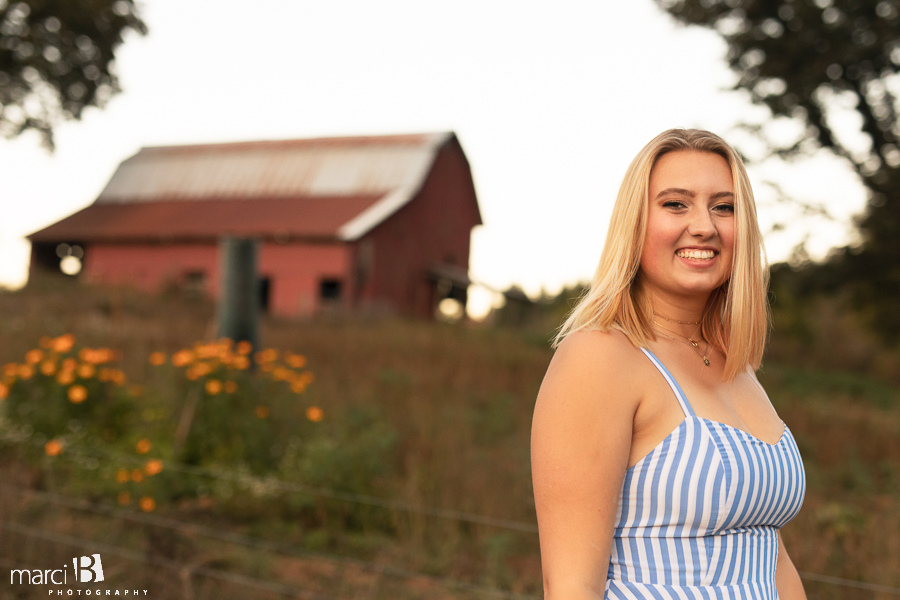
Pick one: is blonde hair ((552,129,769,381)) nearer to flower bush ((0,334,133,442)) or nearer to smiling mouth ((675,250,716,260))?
smiling mouth ((675,250,716,260))

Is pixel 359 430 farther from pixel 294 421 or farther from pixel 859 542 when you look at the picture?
pixel 859 542

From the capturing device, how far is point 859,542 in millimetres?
4762

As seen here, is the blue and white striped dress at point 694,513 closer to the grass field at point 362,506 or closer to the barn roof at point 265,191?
the grass field at point 362,506

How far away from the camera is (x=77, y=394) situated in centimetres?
534

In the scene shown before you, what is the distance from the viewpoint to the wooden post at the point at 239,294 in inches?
273

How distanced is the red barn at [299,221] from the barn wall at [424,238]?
0.04 meters

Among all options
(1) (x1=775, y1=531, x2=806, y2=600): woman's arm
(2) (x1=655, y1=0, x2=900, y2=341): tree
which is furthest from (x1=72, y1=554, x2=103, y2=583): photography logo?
(2) (x1=655, y1=0, x2=900, y2=341): tree

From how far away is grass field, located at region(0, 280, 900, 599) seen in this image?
4.07 m

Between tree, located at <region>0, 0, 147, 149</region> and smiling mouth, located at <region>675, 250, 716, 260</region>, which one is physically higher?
tree, located at <region>0, 0, 147, 149</region>

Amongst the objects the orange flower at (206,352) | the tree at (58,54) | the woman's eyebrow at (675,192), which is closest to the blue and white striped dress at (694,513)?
the woman's eyebrow at (675,192)

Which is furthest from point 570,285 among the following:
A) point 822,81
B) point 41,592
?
point 41,592

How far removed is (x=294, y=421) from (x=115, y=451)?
1368 mm

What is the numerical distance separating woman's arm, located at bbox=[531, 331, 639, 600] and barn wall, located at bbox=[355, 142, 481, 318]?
701 inches

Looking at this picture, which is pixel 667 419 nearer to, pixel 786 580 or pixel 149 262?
pixel 786 580
